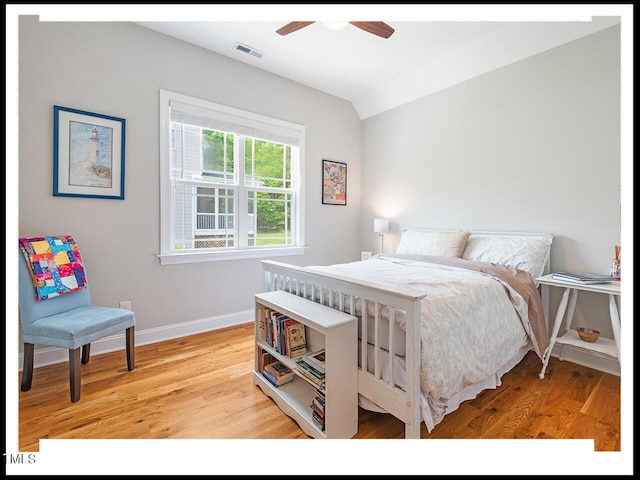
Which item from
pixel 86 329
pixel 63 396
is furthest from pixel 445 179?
pixel 63 396

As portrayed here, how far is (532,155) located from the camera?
2.58m

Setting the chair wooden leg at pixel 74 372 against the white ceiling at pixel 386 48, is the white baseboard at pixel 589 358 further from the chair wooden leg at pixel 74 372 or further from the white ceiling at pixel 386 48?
the chair wooden leg at pixel 74 372

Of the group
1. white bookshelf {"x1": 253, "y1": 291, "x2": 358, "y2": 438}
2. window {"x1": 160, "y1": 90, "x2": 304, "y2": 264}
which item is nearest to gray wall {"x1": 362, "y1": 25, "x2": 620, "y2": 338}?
window {"x1": 160, "y1": 90, "x2": 304, "y2": 264}

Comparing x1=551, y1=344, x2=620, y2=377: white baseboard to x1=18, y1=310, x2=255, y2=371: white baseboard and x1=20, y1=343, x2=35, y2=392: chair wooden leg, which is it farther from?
x1=20, y1=343, x2=35, y2=392: chair wooden leg

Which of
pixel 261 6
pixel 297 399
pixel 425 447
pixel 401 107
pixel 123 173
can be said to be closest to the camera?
pixel 261 6

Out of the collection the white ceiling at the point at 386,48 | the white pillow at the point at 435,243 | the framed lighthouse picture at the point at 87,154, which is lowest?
the white pillow at the point at 435,243

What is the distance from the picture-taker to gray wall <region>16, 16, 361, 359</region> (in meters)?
2.12

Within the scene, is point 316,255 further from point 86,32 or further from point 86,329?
point 86,32

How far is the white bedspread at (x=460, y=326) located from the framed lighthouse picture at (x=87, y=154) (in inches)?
81.9

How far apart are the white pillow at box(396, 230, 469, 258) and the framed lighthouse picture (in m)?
2.75

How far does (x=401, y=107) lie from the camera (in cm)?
365

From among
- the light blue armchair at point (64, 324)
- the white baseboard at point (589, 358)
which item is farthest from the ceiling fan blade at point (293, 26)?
the white baseboard at point (589, 358)

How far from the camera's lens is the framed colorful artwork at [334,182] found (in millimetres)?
3852

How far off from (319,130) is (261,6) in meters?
2.98
